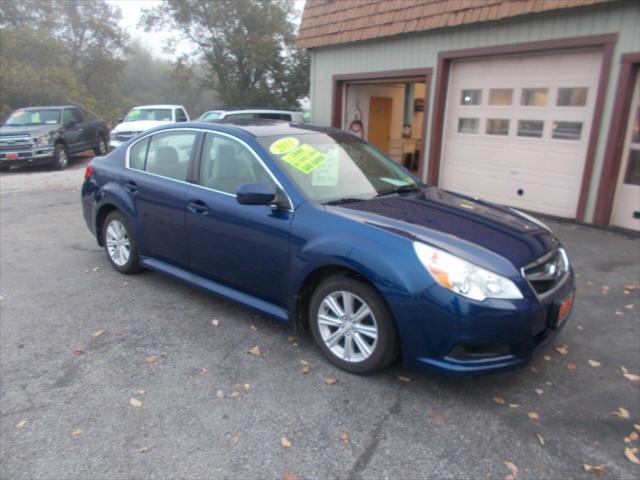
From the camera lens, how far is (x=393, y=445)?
2.58 meters

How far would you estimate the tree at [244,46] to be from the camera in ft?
85.9

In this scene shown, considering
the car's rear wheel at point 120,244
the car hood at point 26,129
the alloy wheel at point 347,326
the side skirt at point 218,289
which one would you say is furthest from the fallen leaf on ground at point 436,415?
the car hood at point 26,129

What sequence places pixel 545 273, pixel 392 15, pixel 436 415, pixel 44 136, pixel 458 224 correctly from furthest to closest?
pixel 44 136 < pixel 392 15 < pixel 458 224 < pixel 545 273 < pixel 436 415

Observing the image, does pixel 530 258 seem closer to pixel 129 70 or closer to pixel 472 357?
pixel 472 357

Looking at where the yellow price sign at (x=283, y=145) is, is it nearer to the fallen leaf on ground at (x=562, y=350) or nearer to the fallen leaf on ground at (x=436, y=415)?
the fallen leaf on ground at (x=436, y=415)

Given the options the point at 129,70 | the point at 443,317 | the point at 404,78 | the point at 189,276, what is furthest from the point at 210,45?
the point at 443,317

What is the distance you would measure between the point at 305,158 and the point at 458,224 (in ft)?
4.06

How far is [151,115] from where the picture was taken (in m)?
15.3

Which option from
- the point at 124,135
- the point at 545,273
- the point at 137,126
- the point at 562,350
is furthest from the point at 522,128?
the point at 124,135

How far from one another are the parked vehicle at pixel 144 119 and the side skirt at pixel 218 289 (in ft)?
36.3

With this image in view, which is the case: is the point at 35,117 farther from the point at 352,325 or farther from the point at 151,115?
the point at 352,325

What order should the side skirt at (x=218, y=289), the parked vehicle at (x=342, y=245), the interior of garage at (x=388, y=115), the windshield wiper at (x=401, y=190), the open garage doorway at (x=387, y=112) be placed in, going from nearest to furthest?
the parked vehicle at (x=342, y=245)
the side skirt at (x=218, y=289)
the windshield wiper at (x=401, y=190)
the open garage doorway at (x=387, y=112)
the interior of garage at (x=388, y=115)

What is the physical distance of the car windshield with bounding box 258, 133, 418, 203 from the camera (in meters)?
3.54

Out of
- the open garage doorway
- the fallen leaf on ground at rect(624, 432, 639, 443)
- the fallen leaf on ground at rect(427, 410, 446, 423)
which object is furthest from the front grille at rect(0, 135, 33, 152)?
the fallen leaf on ground at rect(624, 432, 639, 443)
